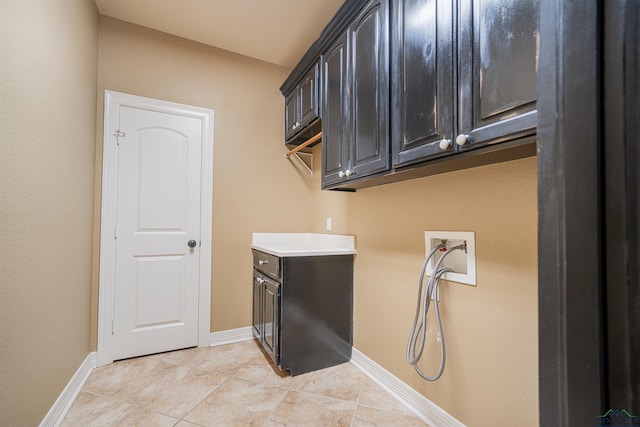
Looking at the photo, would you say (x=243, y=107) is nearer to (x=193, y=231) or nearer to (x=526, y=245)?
(x=193, y=231)

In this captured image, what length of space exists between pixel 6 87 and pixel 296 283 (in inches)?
69.1

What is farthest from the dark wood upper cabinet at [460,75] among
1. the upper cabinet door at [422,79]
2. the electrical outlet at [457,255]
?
the electrical outlet at [457,255]

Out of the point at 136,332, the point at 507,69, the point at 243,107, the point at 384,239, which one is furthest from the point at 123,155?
the point at 507,69

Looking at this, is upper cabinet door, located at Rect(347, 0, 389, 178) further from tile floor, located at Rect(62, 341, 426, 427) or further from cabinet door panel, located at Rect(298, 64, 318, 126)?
tile floor, located at Rect(62, 341, 426, 427)

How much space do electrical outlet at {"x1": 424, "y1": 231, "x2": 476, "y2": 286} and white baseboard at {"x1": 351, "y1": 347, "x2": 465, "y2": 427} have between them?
2.38 ft

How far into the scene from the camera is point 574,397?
0.34 metres

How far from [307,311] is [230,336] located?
3.42 feet

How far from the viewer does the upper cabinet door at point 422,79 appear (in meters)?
1.16

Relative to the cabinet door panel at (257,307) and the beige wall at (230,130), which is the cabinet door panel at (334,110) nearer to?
the beige wall at (230,130)

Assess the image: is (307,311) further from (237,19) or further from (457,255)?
(237,19)

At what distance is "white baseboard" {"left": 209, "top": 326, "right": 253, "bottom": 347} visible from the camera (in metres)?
2.62

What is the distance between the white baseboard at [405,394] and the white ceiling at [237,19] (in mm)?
2698

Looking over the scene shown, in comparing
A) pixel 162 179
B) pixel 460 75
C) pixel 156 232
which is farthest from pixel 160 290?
pixel 460 75

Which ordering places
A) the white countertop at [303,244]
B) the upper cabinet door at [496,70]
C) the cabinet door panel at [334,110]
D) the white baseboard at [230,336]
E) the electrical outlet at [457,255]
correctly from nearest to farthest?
the upper cabinet door at [496,70], the electrical outlet at [457,255], the cabinet door panel at [334,110], the white countertop at [303,244], the white baseboard at [230,336]
